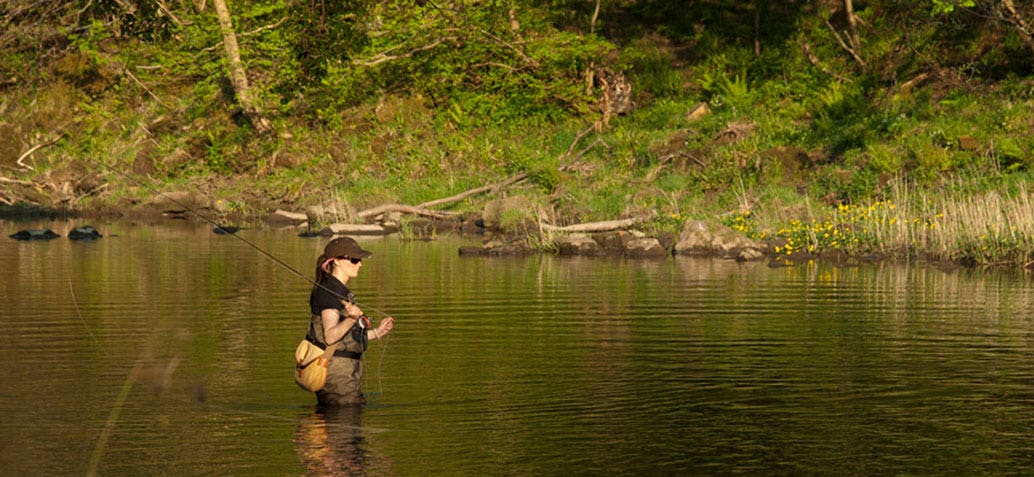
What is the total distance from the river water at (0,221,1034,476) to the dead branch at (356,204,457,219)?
1157 centimetres

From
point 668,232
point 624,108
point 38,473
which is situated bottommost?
point 38,473

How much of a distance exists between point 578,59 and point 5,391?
110ft

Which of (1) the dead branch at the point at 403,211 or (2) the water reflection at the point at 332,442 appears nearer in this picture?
(2) the water reflection at the point at 332,442

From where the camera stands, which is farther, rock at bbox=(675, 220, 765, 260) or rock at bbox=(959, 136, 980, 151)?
rock at bbox=(959, 136, 980, 151)

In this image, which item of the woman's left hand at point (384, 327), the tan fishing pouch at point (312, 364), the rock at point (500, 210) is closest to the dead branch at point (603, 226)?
the rock at point (500, 210)

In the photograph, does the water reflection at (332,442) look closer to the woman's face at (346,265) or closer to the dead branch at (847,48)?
the woman's face at (346,265)

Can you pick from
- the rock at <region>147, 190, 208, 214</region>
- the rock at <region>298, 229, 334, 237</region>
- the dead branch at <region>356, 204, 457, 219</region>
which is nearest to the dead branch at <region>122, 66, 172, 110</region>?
the rock at <region>147, 190, 208, 214</region>

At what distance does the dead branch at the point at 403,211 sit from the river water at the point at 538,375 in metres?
11.6

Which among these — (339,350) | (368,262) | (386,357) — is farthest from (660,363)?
(368,262)

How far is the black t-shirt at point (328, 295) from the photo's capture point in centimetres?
1196

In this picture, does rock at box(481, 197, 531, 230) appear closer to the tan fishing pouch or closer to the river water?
the river water

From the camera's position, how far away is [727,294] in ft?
72.7

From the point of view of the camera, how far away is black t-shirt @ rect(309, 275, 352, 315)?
12.0 m

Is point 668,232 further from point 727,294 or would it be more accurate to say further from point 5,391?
point 5,391
